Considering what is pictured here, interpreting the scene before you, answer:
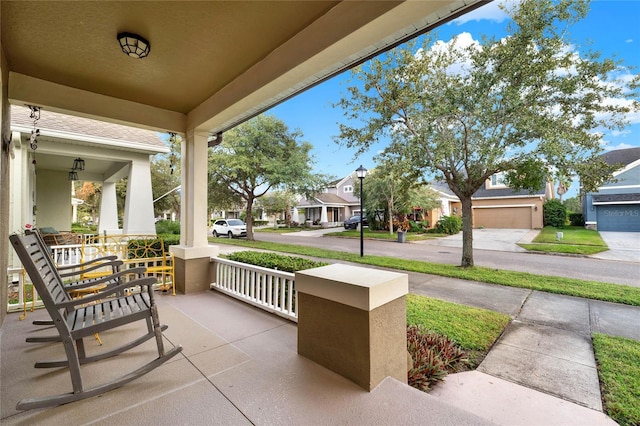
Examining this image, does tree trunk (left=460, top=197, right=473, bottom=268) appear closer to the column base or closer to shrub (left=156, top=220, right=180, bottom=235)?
the column base

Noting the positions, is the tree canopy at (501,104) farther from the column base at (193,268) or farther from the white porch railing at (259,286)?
the column base at (193,268)

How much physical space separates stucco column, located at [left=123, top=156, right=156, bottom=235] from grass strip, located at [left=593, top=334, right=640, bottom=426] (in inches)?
343

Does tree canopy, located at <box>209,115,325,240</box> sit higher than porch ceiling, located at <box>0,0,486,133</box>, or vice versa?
tree canopy, located at <box>209,115,325,240</box>

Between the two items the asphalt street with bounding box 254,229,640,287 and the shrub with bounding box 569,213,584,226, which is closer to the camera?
the asphalt street with bounding box 254,229,640,287

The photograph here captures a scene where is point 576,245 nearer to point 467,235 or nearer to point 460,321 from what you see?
point 467,235

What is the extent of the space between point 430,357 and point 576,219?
18482mm

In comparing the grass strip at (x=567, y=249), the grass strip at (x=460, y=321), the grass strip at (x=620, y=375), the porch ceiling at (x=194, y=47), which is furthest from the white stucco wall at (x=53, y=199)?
the grass strip at (x=567, y=249)

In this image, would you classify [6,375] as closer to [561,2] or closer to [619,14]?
[619,14]

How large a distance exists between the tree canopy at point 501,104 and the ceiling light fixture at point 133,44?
19.5ft

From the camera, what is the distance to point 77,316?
81.7 inches

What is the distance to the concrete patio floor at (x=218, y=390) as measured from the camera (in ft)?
5.20

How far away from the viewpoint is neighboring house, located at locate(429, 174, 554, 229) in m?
18.6

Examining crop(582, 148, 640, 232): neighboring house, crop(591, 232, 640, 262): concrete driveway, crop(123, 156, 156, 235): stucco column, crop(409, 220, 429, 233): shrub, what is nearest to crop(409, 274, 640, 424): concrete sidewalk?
crop(582, 148, 640, 232): neighboring house

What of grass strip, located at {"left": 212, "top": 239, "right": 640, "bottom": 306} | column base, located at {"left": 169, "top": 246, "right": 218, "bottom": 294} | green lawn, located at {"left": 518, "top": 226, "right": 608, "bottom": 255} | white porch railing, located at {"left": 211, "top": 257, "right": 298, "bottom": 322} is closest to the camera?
white porch railing, located at {"left": 211, "top": 257, "right": 298, "bottom": 322}
